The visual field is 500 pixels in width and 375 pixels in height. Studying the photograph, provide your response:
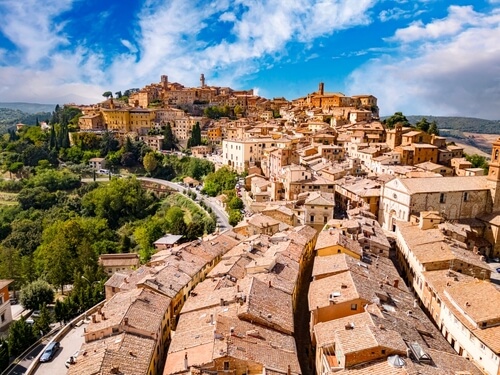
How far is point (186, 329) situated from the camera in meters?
24.4

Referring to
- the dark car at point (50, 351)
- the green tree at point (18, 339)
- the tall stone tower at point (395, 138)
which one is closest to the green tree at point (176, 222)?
the green tree at point (18, 339)

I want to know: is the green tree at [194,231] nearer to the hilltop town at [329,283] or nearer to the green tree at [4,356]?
the hilltop town at [329,283]

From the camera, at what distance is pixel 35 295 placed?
38500 millimetres

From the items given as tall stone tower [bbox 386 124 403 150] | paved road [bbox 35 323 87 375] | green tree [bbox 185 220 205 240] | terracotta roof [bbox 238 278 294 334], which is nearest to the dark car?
paved road [bbox 35 323 87 375]

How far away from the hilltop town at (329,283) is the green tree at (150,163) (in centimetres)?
3006

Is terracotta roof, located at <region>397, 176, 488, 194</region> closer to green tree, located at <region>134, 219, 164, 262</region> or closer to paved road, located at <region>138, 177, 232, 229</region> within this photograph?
paved road, located at <region>138, 177, 232, 229</region>

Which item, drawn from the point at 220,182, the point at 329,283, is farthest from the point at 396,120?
the point at 329,283

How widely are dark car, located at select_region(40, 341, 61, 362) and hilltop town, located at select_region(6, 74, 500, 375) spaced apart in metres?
4.37

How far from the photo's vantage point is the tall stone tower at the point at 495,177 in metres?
48.8

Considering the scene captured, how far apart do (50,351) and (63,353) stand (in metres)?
0.91

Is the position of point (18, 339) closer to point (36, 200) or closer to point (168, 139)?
point (36, 200)

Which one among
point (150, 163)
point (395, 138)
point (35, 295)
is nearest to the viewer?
point (35, 295)

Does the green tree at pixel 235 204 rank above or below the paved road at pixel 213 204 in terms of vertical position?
above

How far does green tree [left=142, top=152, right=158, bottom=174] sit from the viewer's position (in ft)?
311
